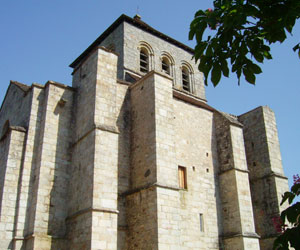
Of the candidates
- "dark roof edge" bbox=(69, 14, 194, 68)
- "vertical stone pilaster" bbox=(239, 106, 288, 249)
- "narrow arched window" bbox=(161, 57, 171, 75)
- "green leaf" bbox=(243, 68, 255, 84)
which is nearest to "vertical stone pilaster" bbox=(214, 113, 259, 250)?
"vertical stone pilaster" bbox=(239, 106, 288, 249)

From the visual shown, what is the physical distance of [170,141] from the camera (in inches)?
417

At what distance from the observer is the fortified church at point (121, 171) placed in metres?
9.43

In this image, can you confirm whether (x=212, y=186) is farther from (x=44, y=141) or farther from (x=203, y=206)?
(x=44, y=141)

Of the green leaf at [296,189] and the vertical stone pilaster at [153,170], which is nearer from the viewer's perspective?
the green leaf at [296,189]

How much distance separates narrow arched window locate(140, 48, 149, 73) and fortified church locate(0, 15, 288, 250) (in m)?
4.39

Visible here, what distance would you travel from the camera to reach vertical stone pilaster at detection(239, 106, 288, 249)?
44.3ft

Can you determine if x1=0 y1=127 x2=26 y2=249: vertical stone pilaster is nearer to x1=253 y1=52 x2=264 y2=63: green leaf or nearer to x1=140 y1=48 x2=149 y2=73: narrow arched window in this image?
x1=140 y1=48 x2=149 y2=73: narrow arched window

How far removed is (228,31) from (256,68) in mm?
355

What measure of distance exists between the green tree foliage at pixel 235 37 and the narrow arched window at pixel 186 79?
15721 mm

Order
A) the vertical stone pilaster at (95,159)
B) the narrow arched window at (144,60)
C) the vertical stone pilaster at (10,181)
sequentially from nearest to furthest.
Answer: the vertical stone pilaster at (95,159), the vertical stone pilaster at (10,181), the narrow arched window at (144,60)

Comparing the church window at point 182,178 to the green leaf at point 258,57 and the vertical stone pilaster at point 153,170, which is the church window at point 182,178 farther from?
the green leaf at point 258,57

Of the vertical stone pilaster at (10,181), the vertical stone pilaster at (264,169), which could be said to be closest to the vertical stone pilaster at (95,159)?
the vertical stone pilaster at (10,181)

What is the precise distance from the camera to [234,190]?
12.1 meters

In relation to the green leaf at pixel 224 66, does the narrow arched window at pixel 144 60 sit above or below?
above
